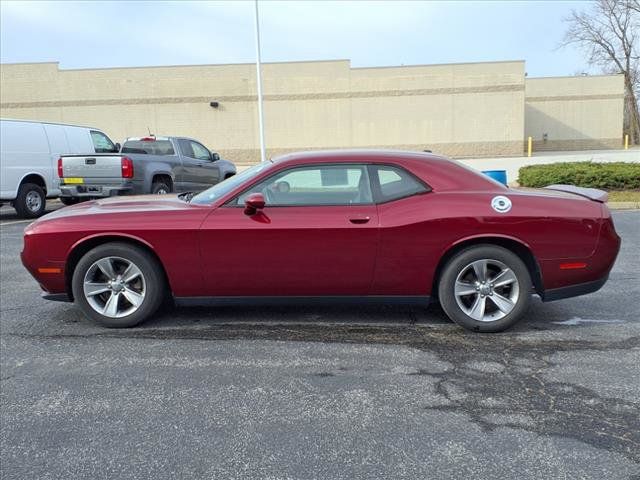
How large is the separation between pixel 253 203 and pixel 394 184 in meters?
1.17

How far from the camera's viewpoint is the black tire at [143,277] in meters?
4.69

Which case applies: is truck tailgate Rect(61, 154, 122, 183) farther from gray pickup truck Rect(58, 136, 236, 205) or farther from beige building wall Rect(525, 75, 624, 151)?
beige building wall Rect(525, 75, 624, 151)

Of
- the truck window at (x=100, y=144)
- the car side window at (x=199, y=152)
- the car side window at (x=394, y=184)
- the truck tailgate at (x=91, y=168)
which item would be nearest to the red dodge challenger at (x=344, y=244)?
the car side window at (x=394, y=184)

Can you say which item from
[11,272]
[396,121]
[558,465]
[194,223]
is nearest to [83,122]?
[396,121]

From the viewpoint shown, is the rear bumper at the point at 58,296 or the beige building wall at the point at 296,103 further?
the beige building wall at the point at 296,103

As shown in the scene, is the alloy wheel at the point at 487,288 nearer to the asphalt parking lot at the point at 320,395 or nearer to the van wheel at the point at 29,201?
the asphalt parking lot at the point at 320,395

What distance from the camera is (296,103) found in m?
33.5

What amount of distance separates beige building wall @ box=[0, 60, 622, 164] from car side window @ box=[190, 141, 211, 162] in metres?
19.6

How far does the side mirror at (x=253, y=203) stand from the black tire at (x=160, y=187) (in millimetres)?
8557

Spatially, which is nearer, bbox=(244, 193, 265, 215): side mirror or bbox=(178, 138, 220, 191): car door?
bbox=(244, 193, 265, 215): side mirror

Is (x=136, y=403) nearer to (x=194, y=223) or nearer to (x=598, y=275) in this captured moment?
(x=194, y=223)

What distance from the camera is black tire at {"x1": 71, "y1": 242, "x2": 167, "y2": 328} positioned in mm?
4688

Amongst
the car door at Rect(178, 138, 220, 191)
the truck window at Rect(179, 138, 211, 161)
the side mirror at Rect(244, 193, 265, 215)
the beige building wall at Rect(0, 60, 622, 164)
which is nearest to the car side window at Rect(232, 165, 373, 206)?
the side mirror at Rect(244, 193, 265, 215)

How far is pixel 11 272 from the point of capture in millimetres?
7270
